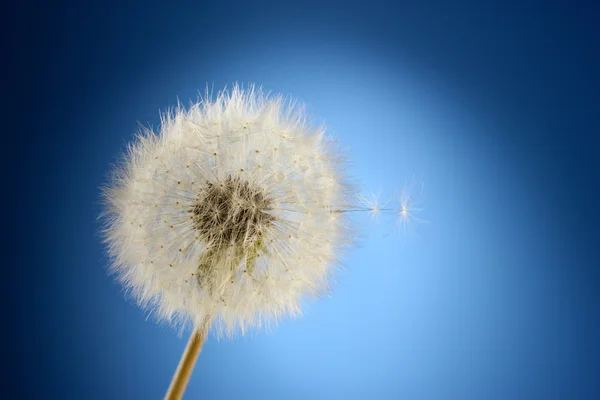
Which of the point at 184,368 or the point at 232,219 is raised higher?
the point at 232,219

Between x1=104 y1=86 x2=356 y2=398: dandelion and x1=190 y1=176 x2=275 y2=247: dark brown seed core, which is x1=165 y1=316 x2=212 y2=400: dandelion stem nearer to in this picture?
x1=104 y1=86 x2=356 y2=398: dandelion

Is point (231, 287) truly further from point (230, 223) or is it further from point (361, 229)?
point (361, 229)

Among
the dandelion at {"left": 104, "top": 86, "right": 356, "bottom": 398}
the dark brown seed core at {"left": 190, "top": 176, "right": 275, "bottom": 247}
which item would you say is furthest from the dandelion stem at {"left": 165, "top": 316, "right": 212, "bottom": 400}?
the dark brown seed core at {"left": 190, "top": 176, "right": 275, "bottom": 247}

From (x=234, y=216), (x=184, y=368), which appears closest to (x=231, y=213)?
(x=234, y=216)

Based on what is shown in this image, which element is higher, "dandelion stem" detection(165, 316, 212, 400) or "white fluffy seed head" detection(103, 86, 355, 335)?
"white fluffy seed head" detection(103, 86, 355, 335)

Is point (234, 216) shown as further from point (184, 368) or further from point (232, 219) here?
point (184, 368)

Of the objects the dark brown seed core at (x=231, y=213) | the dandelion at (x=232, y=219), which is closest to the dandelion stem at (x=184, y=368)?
the dandelion at (x=232, y=219)

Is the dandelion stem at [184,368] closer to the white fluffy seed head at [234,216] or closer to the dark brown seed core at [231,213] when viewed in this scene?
the white fluffy seed head at [234,216]
